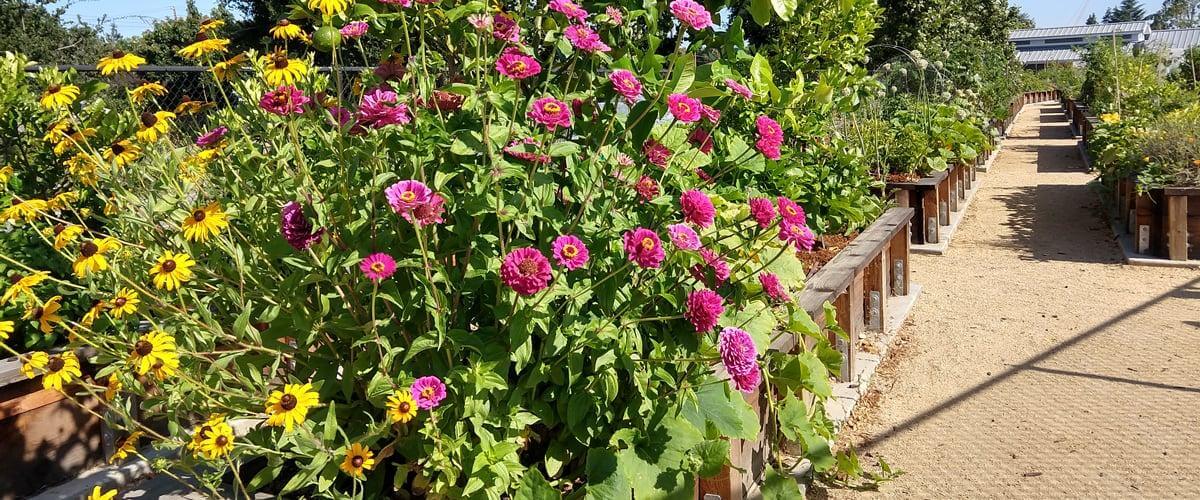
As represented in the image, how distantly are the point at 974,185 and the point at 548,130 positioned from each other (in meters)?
10.1

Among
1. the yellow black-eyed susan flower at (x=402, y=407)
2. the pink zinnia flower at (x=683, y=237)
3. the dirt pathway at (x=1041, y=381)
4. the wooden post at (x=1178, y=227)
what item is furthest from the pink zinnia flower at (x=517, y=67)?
the wooden post at (x=1178, y=227)

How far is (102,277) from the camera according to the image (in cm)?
173

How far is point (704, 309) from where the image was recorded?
5.28 feet

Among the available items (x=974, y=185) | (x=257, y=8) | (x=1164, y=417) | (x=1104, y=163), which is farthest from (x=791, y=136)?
(x=257, y=8)

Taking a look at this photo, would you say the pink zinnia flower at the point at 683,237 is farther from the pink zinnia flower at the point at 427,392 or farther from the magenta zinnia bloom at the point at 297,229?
the magenta zinnia bloom at the point at 297,229

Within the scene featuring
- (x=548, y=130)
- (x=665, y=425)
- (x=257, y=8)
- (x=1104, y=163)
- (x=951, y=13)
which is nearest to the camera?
(x=548, y=130)

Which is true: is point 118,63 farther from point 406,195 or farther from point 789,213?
point 789,213

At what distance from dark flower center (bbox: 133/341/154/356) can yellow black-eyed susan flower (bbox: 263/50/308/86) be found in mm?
545

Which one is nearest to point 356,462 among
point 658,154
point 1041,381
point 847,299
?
point 658,154

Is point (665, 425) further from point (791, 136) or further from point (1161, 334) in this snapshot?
point (1161, 334)

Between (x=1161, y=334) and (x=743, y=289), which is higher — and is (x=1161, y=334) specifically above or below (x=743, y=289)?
below

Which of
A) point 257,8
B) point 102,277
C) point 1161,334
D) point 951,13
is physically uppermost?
point 257,8

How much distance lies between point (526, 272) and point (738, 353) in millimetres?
456

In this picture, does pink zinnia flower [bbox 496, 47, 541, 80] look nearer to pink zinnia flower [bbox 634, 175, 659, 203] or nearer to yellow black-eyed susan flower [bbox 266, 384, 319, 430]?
pink zinnia flower [bbox 634, 175, 659, 203]
